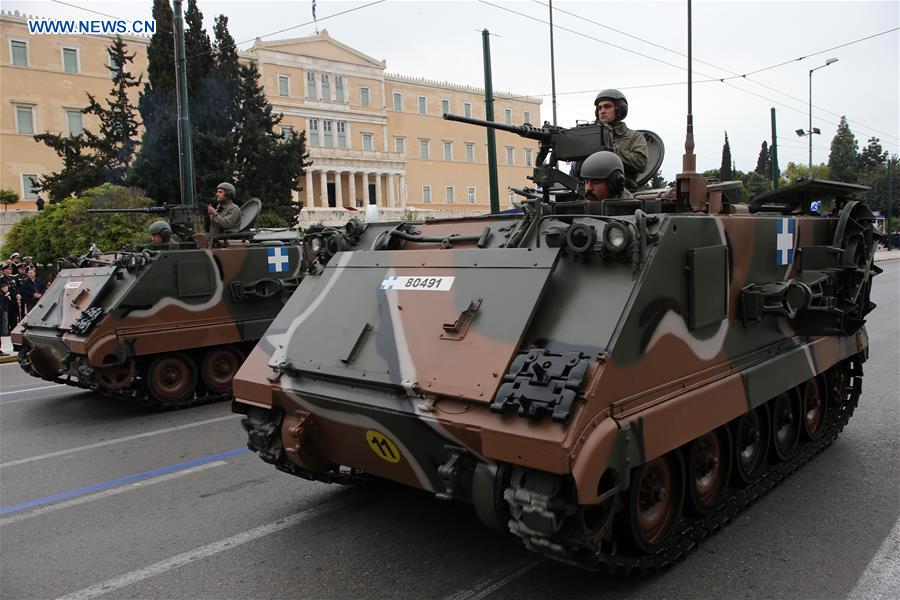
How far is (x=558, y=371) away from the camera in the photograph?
11.6 feet

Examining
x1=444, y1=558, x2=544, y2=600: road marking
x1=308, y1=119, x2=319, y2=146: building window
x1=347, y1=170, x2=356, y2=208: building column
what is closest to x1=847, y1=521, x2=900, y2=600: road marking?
x1=444, y1=558, x2=544, y2=600: road marking

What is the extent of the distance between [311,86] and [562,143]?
5662cm

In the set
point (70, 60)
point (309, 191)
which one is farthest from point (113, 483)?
point (309, 191)

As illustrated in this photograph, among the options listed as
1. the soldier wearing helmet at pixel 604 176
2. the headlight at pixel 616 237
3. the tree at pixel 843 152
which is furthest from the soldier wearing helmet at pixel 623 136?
the tree at pixel 843 152

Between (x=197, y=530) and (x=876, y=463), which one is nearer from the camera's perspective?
(x=197, y=530)

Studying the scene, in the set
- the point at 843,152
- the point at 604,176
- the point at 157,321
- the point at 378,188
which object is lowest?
the point at 157,321

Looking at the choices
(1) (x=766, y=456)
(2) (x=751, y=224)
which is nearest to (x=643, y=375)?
(2) (x=751, y=224)

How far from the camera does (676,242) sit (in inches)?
159

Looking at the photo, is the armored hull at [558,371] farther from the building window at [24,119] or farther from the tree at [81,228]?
the building window at [24,119]

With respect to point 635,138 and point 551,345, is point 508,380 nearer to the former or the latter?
point 551,345

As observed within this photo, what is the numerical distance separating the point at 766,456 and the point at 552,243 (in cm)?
262

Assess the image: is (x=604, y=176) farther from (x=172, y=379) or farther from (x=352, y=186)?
(x=352, y=186)

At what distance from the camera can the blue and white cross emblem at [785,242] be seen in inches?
209

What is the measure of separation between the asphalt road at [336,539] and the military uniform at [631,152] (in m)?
2.68
